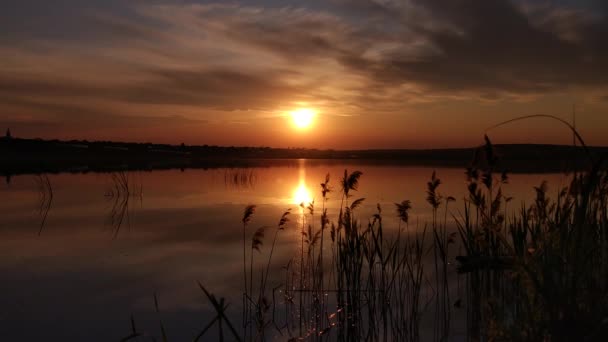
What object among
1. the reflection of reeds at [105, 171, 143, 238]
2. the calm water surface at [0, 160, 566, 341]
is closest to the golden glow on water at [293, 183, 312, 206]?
the calm water surface at [0, 160, 566, 341]

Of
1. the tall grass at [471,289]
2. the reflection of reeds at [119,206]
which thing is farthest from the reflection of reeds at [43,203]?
the tall grass at [471,289]

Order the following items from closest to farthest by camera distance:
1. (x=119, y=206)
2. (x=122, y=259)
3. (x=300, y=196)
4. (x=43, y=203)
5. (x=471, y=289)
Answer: (x=471, y=289) → (x=122, y=259) → (x=119, y=206) → (x=43, y=203) → (x=300, y=196)

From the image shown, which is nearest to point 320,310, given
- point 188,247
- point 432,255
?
point 432,255

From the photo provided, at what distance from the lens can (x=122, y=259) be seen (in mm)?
9406

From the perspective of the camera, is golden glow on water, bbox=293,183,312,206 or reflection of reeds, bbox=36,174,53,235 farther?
golden glow on water, bbox=293,183,312,206

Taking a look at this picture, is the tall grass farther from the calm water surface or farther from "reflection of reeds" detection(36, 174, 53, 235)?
"reflection of reeds" detection(36, 174, 53, 235)

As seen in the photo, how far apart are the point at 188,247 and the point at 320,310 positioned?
5.17 metres

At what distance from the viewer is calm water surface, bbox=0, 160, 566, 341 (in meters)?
6.08

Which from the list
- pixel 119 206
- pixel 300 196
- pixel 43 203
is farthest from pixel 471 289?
pixel 43 203

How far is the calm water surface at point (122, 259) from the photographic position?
6.08 m

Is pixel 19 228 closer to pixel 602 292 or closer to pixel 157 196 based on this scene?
pixel 157 196

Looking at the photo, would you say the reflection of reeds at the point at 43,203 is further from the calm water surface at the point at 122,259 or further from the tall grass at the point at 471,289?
the tall grass at the point at 471,289

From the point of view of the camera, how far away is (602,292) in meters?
2.42

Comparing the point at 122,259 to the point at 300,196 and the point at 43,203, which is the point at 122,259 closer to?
the point at 43,203
